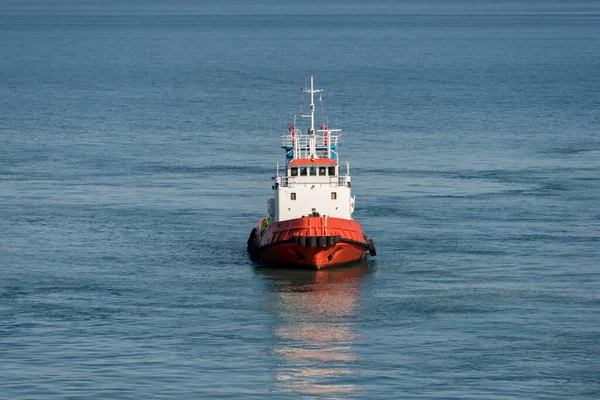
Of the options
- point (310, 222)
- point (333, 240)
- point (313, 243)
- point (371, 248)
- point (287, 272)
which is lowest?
point (287, 272)

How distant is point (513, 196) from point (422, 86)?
8385 cm

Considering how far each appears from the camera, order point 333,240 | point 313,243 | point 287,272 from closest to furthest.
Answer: point 313,243 → point 333,240 → point 287,272

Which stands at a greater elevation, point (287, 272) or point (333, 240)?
point (333, 240)

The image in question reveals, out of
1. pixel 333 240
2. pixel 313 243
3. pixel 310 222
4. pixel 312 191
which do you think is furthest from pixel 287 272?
pixel 312 191

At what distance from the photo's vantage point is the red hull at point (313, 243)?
67438mm

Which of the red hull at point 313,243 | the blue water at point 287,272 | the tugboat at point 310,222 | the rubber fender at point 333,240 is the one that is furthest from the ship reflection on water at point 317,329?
the rubber fender at point 333,240

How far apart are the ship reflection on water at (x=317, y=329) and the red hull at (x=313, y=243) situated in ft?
Result: 1.75

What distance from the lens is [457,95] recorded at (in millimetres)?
160000

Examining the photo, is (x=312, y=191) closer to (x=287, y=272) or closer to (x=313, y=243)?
(x=313, y=243)

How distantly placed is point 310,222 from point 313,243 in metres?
1.36

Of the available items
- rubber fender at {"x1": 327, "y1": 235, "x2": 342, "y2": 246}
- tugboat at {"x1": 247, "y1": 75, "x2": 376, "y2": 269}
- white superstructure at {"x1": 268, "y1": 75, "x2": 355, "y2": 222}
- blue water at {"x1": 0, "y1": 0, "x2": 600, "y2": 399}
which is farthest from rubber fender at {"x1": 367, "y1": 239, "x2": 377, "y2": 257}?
rubber fender at {"x1": 327, "y1": 235, "x2": 342, "y2": 246}

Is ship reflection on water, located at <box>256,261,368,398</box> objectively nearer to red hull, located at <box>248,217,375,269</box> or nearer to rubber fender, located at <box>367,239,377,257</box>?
red hull, located at <box>248,217,375,269</box>

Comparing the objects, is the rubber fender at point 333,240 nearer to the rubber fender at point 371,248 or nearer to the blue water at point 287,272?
the blue water at point 287,272

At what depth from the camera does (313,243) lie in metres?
67.2
